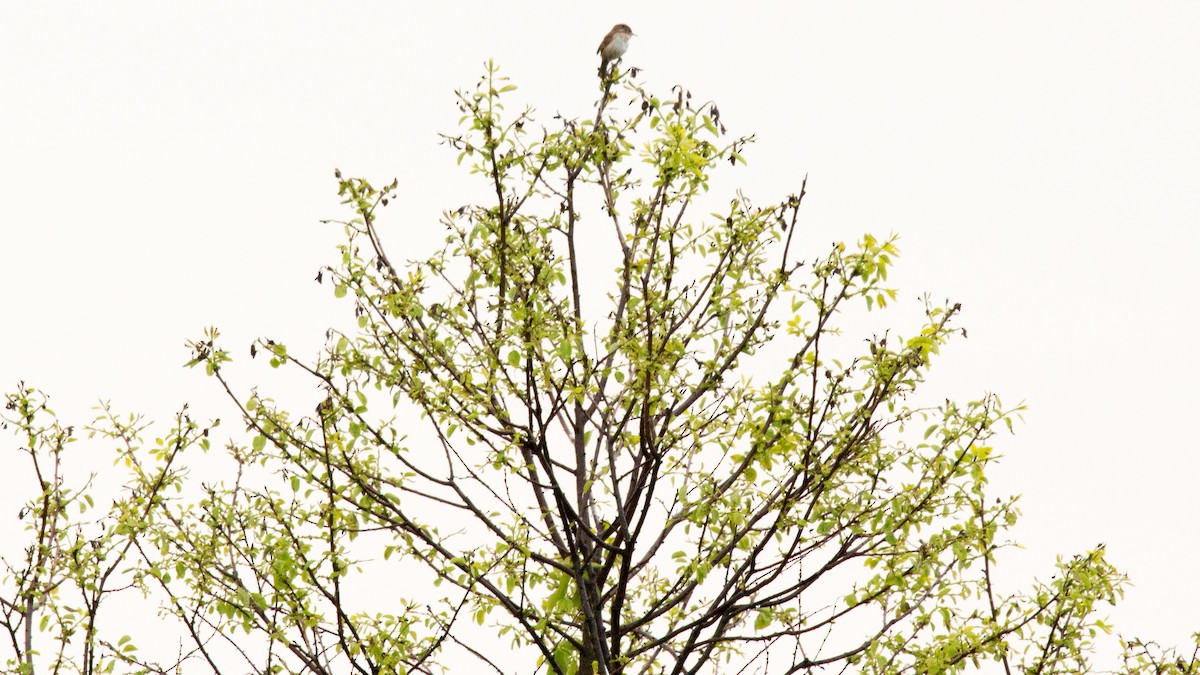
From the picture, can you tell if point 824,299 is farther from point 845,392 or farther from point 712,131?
point 712,131

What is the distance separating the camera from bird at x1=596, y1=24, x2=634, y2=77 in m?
9.77

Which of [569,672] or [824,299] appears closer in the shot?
[824,299]

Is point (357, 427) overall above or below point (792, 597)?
above

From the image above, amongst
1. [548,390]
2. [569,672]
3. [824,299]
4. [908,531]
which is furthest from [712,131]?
[569,672]

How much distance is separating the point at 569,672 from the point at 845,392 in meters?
2.77

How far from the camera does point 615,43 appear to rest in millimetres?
9781

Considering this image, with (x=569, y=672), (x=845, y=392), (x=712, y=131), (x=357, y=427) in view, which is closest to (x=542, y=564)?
(x=569, y=672)

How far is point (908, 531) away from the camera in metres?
8.52

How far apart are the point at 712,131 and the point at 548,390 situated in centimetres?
217

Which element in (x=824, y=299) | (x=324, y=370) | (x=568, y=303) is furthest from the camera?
(x=568, y=303)

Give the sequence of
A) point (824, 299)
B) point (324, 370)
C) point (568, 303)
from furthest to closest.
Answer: point (568, 303)
point (324, 370)
point (824, 299)

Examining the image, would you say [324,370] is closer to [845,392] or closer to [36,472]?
[36,472]

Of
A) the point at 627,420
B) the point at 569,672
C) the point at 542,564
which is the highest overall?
the point at 627,420

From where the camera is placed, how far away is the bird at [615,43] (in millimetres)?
9766
